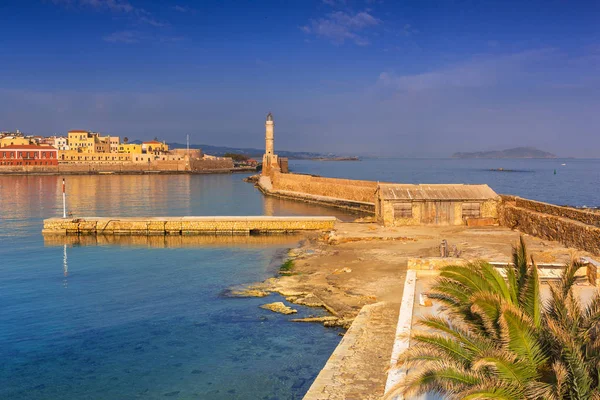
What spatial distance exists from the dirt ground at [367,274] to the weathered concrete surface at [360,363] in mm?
12

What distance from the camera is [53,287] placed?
15.4 metres

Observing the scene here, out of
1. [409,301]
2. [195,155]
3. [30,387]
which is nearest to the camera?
[409,301]

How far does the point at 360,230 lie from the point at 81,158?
98326 millimetres

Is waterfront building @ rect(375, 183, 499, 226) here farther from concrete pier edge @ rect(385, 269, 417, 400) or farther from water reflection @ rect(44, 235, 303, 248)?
concrete pier edge @ rect(385, 269, 417, 400)

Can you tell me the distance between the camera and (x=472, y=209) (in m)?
21.2

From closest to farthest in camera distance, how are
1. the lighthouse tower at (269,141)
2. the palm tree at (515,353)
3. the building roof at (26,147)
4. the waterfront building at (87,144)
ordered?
the palm tree at (515,353) → the lighthouse tower at (269,141) → the building roof at (26,147) → the waterfront building at (87,144)

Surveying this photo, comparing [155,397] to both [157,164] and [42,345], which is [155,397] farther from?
[157,164]

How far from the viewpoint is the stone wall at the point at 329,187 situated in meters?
39.8

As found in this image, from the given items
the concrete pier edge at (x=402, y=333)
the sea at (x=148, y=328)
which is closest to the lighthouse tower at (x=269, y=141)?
the sea at (x=148, y=328)

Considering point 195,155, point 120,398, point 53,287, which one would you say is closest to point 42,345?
point 120,398

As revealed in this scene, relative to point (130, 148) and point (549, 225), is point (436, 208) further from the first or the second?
point (130, 148)

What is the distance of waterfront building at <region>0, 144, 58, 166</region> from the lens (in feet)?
327

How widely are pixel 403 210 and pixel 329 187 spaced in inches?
959

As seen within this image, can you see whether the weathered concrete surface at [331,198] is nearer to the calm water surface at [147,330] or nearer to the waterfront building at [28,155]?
the calm water surface at [147,330]
